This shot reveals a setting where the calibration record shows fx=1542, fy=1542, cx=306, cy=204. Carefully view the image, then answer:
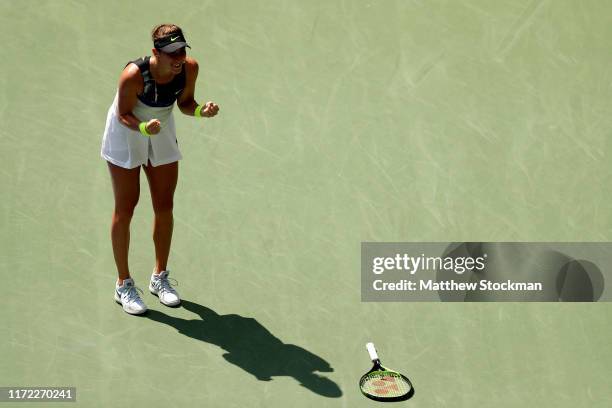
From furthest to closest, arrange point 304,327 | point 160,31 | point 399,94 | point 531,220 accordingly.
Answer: point 399,94 < point 531,220 < point 304,327 < point 160,31

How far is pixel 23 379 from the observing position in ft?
35.9

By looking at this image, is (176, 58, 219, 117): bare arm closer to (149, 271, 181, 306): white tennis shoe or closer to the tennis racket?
(149, 271, 181, 306): white tennis shoe

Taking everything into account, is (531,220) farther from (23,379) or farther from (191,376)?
(23,379)

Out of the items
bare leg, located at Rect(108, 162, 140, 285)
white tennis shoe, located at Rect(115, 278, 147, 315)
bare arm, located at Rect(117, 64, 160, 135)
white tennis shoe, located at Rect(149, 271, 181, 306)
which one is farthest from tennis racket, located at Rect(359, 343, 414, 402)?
bare arm, located at Rect(117, 64, 160, 135)

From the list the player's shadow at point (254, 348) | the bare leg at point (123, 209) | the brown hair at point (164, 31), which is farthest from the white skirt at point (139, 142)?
the player's shadow at point (254, 348)

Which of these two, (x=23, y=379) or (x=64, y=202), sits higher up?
(x=64, y=202)

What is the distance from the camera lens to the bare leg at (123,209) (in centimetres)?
1144

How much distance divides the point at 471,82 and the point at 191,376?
4187 millimetres

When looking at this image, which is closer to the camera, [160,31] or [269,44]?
[160,31]

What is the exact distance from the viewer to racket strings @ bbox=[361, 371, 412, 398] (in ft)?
35.3

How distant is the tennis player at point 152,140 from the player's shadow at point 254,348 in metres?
0.30

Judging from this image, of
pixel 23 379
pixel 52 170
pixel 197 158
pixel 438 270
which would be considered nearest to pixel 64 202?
pixel 52 170

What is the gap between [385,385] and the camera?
10875 millimetres

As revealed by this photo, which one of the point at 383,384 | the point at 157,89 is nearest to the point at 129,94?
the point at 157,89
